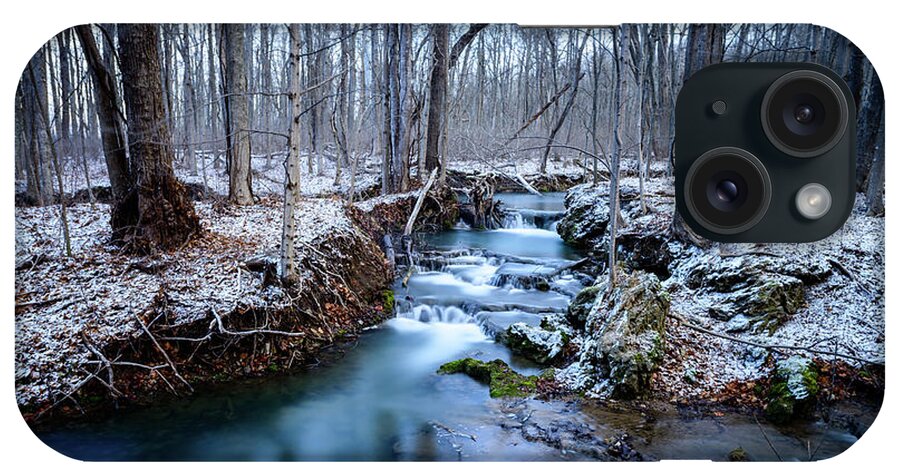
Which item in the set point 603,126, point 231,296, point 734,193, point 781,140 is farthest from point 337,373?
point 781,140

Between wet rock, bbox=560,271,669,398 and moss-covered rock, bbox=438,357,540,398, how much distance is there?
0.85 feet

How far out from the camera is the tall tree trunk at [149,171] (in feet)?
12.5

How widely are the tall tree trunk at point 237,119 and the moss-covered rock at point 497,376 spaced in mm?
1898

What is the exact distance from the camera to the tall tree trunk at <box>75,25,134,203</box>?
382 centimetres

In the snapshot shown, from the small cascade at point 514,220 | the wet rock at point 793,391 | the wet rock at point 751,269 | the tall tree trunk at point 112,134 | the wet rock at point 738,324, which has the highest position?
the tall tree trunk at point 112,134

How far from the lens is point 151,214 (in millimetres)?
3938

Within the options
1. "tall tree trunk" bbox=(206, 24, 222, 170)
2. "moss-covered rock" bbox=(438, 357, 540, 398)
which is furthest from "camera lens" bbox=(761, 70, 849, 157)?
"tall tree trunk" bbox=(206, 24, 222, 170)

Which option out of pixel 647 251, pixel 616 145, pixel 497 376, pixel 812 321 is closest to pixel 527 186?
pixel 616 145

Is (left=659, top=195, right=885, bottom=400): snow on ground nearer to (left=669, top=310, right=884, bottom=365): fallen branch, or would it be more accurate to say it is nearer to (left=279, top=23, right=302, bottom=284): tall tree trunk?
(left=669, top=310, right=884, bottom=365): fallen branch

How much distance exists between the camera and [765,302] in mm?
3641

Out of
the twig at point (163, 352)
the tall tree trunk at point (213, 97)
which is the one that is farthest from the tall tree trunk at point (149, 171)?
the twig at point (163, 352)

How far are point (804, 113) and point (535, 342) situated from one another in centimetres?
219

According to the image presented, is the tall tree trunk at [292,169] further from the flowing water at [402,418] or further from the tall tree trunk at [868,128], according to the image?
the tall tree trunk at [868,128]

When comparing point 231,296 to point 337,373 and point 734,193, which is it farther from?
point 734,193
